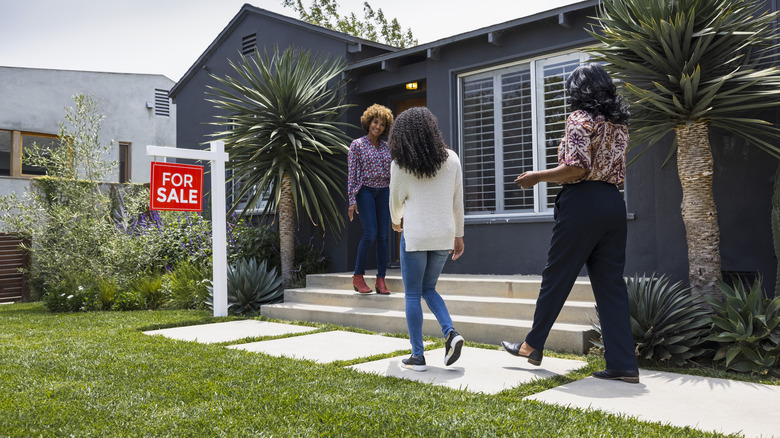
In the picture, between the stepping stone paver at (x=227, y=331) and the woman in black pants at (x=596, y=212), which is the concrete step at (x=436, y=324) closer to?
the stepping stone paver at (x=227, y=331)

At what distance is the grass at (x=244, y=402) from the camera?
8.46 ft

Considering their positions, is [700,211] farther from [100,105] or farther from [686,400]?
[100,105]

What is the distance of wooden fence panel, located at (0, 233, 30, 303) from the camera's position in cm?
1128

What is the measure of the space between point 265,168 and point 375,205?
200 cm

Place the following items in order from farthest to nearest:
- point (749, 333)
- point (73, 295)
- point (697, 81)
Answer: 1. point (73, 295)
2. point (697, 81)
3. point (749, 333)

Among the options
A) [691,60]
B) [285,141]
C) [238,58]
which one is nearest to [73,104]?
[238,58]

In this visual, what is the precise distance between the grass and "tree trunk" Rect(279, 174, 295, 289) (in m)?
3.13

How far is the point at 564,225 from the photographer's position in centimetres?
342

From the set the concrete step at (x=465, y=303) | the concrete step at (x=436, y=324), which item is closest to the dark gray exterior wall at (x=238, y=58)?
the concrete step at (x=465, y=303)

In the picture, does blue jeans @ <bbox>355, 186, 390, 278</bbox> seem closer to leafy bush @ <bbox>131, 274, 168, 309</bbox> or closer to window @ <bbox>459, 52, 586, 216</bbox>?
Result: window @ <bbox>459, 52, 586, 216</bbox>

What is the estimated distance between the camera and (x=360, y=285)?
20.4 feet

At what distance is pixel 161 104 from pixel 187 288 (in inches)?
462

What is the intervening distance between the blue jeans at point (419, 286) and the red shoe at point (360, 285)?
7.85 ft

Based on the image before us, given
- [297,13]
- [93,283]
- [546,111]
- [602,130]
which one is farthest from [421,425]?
[297,13]
